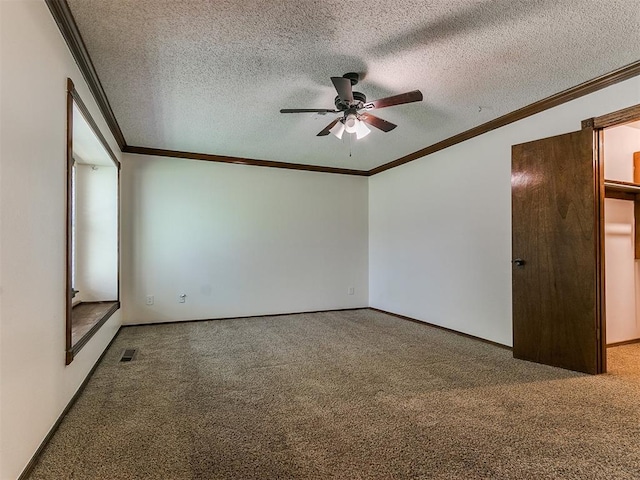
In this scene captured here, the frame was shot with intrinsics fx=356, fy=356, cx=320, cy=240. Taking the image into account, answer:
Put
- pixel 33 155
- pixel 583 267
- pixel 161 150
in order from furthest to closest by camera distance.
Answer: pixel 161 150
pixel 583 267
pixel 33 155

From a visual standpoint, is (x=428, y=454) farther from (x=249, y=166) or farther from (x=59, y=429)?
(x=249, y=166)

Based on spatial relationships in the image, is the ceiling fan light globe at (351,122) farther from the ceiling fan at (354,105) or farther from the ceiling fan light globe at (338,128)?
the ceiling fan light globe at (338,128)

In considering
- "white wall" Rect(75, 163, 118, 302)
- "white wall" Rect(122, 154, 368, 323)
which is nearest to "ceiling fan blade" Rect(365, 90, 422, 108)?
"white wall" Rect(122, 154, 368, 323)

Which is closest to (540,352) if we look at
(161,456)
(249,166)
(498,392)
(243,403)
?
(498,392)

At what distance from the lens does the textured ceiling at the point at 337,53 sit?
2.03m

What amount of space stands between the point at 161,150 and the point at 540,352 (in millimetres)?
4963

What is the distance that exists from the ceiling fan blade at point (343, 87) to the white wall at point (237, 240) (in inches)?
118

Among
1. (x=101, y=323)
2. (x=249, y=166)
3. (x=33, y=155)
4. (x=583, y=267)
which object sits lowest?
(x=101, y=323)

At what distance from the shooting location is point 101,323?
A: 3277 millimetres

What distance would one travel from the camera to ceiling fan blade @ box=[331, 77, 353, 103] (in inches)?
96.0

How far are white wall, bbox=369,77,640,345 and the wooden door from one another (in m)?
0.25

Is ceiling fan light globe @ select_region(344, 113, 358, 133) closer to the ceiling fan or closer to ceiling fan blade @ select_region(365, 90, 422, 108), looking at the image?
the ceiling fan

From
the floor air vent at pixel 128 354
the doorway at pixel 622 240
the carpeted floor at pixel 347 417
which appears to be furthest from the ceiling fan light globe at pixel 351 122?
the floor air vent at pixel 128 354

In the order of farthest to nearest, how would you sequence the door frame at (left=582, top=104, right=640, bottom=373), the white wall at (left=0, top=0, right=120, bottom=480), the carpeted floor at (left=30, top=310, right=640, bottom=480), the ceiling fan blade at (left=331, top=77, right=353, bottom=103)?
1. the door frame at (left=582, top=104, right=640, bottom=373)
2. the ceiling fan blade at (left=331, top=77, right=353, bottom=103)
3. the carpeted floor at (left=30, top=310, right=640, bottom=480)
4. the white wall at (left=0, top=0, right=120, bottom=480)
